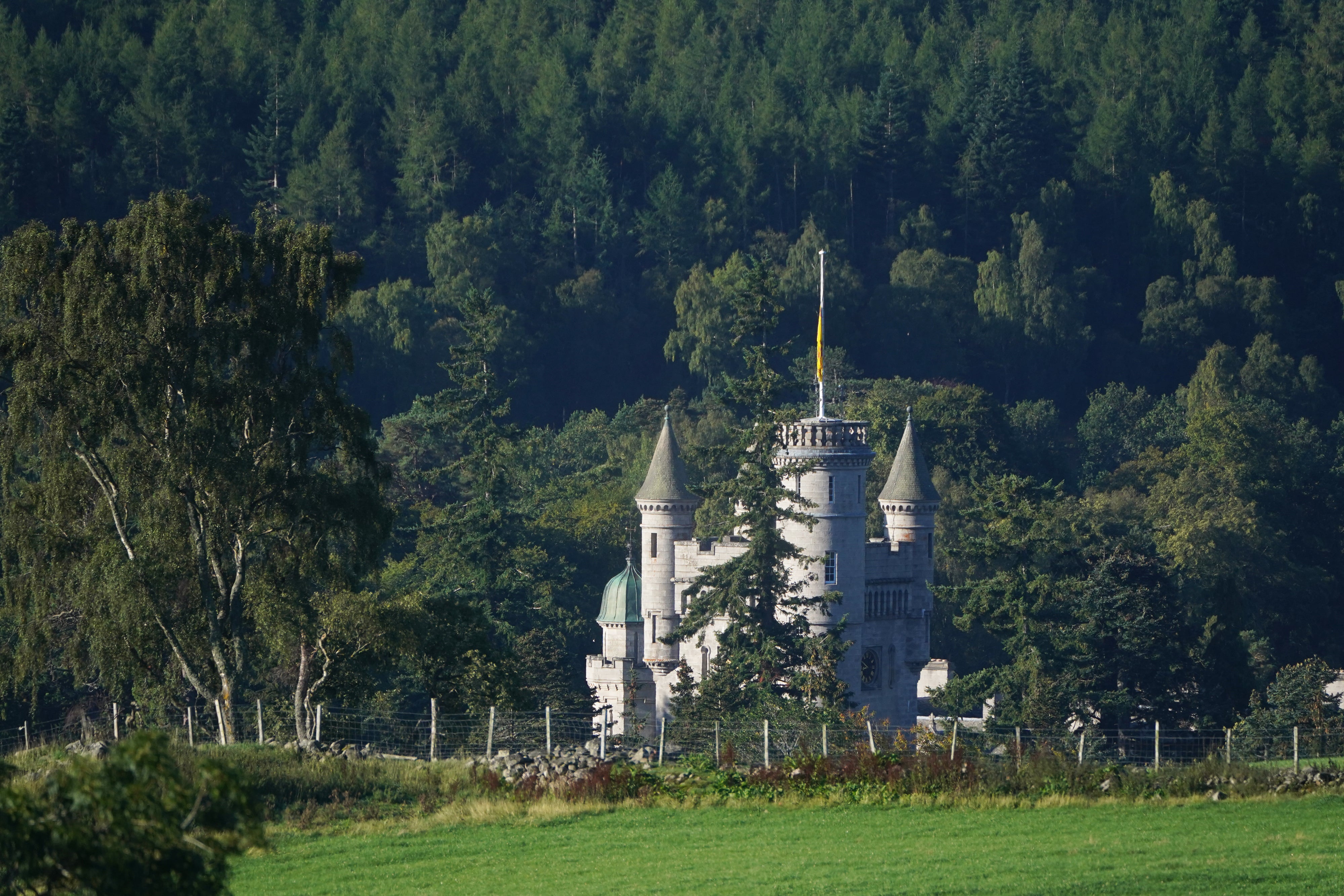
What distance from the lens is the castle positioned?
241 ft

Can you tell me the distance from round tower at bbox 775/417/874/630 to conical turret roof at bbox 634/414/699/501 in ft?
18.5

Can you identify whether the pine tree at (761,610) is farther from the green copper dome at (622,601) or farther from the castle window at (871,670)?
the green copper dome at (622,601)

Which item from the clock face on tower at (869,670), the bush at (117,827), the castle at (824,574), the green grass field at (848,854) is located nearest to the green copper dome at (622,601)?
the castle at (824,574)

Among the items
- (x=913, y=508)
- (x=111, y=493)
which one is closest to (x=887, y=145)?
(x=913, y=508)

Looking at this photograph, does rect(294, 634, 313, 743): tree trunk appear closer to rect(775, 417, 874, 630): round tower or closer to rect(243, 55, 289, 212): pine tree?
rect(775, 417, 874, 630): round tower

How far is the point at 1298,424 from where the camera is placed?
121 m

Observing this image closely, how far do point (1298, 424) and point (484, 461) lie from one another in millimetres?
51050

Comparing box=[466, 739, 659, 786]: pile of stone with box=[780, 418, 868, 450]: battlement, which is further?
box=[780, 418, 868, 450]: battlement

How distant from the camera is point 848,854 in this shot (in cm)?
2766

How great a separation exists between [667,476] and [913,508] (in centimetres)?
799

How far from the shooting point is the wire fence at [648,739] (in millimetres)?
35812

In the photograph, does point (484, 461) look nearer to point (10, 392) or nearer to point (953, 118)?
point (10, 392)

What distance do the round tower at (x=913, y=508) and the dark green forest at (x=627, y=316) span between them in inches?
143

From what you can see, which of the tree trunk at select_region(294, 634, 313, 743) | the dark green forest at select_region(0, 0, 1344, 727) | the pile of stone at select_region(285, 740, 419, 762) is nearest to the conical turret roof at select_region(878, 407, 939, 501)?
the dark green forest at select_region(0, 0, 1344, 727)
